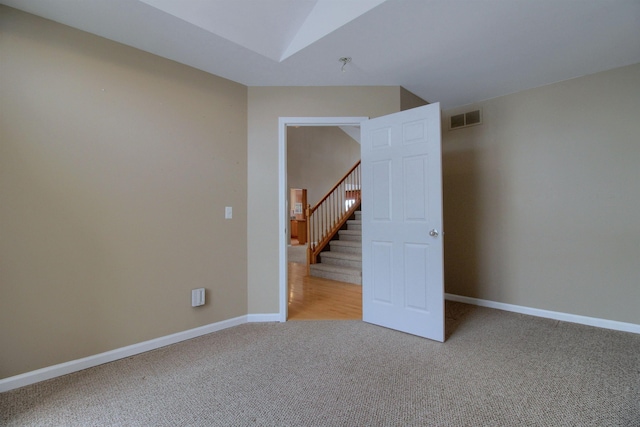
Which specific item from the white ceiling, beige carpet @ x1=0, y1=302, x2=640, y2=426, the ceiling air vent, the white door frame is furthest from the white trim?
the ceiling air vent

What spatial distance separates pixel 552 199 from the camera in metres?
2.97

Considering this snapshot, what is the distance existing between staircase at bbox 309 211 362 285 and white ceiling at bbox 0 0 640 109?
9.58ft

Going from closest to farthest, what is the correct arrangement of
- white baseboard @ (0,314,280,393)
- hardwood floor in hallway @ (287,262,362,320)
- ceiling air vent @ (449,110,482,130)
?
white baseboard @ (0,314,280,393) < hardwood floor in hallway @ (287,262,362,320) < ceiling air vent @ (449,110,482,130)

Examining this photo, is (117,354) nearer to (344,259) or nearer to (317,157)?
(344,259)

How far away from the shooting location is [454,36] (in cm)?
216

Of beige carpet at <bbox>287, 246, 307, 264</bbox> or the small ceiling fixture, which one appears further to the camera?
beige carpet at <bbox>287, 246, 307, 264</bbox>

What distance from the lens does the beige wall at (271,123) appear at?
299 centimetres

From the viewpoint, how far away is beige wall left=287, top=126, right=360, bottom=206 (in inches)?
348

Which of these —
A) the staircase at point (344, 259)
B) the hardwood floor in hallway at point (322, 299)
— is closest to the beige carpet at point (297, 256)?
the staircase at point (344, 259)

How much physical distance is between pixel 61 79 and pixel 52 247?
1209 millimetres

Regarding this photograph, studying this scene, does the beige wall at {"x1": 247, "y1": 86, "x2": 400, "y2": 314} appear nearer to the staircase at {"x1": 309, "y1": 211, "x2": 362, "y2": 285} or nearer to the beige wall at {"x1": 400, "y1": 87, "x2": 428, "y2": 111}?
the beige wall at {"x1": 400, "y1": 87, "x2": 428, "y2": 111}

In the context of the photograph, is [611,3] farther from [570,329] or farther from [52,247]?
[52,247]

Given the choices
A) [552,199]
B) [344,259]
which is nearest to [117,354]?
[344,259]

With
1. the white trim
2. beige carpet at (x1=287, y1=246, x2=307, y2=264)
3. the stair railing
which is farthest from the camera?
beige carpet at (x1=287, y1=246, x2=307, y2=264)
